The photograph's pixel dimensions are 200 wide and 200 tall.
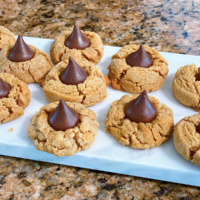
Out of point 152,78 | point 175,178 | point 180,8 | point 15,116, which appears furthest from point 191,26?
point 15,116

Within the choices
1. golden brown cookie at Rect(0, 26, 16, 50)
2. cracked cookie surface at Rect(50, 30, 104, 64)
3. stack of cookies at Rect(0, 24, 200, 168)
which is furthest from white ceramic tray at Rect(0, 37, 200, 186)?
golden brown cookie at Rect(0, 26, 16, 50)

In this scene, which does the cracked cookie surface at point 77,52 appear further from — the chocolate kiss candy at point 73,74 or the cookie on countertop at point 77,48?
the chocolate kiss candy at point 73,74

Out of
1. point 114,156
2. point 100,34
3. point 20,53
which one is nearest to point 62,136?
point 114,156

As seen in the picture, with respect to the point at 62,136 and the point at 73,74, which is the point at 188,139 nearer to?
the point at 62,136

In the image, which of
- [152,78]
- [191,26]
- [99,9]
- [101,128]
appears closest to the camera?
[101,128]

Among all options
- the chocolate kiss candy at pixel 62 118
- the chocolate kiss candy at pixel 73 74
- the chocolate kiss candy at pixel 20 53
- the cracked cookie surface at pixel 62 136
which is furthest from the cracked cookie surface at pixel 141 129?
the chocolate kiss candy at pixel 20 53

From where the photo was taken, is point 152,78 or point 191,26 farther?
point 191,26

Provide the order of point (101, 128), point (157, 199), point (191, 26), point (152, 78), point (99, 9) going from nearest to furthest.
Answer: point (157, 199)
point (101, 128)
point (152, 78)
point (191, 26)
point (99, 9)

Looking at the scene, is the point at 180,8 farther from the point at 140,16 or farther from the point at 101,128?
the point at 101,128
